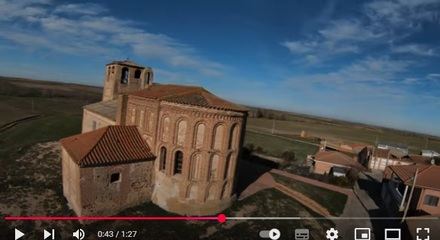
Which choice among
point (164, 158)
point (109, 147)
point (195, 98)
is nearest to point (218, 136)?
point (195, 98)

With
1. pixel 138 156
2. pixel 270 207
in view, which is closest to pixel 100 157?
pixel 138 156

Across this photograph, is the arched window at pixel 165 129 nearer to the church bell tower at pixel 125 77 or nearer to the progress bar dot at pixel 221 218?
the progress bar dot at pixel 221 218

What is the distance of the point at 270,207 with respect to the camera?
25422mm

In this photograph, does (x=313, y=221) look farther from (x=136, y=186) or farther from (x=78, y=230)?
(x=78, y=230)

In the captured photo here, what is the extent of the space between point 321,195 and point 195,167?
1520 centimetres

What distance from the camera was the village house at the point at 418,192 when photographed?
25844 millimetres

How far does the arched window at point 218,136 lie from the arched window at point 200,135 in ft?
2.93

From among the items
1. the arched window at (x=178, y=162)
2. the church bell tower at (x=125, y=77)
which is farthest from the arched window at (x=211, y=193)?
the church bell tower at (x=125, y=77)

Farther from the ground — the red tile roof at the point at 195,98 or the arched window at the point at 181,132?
the red tile roof at the point at 195,98

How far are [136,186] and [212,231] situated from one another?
259 inches

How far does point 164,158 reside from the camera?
76.3 ft

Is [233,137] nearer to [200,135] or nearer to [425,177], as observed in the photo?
[200,135]
